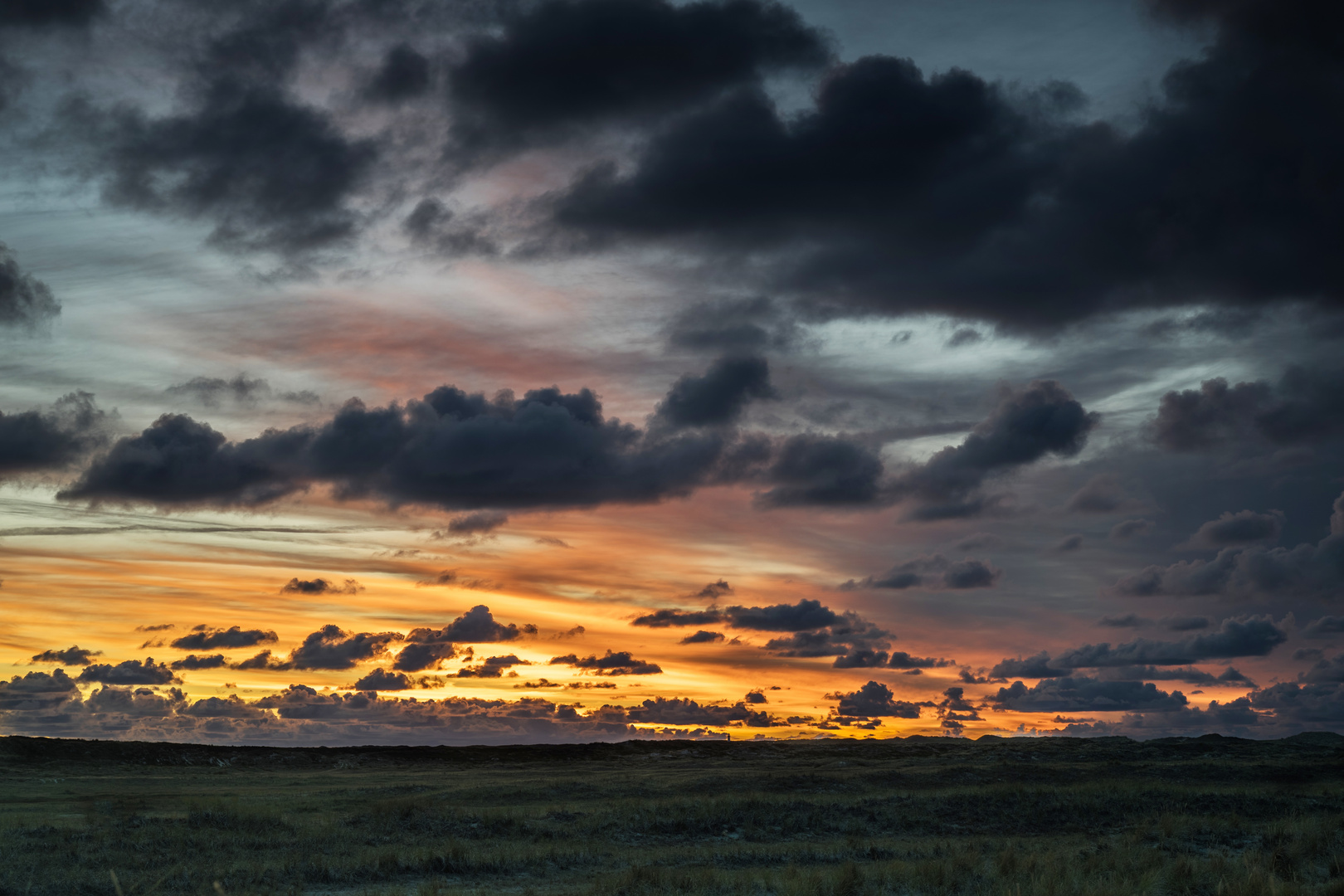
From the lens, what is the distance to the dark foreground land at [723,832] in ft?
72.5

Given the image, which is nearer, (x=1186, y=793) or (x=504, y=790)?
(x=1186, y=793)

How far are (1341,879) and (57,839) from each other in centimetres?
3573

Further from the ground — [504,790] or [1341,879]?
[1341,879]

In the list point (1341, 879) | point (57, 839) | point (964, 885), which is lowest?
point (57, 839)

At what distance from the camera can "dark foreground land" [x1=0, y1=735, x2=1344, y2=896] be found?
22.1 metres

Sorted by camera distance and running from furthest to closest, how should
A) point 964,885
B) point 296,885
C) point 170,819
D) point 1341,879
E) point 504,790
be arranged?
point 504,790 → point 170,819 → point 296,885 → point 964,885 → point 1341,879

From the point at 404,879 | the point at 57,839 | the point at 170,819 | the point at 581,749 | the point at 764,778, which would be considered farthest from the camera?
the point at 581,749

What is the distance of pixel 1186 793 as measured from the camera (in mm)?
44344

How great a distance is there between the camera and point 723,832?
3769cm

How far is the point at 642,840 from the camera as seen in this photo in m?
36.0

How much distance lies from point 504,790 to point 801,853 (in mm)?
27011

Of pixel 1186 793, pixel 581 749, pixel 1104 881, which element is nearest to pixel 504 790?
pixel 1186 793

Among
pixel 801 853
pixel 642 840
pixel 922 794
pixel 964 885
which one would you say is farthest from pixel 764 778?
pixel 964 885

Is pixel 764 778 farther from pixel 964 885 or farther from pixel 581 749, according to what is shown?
pixel 581 749
